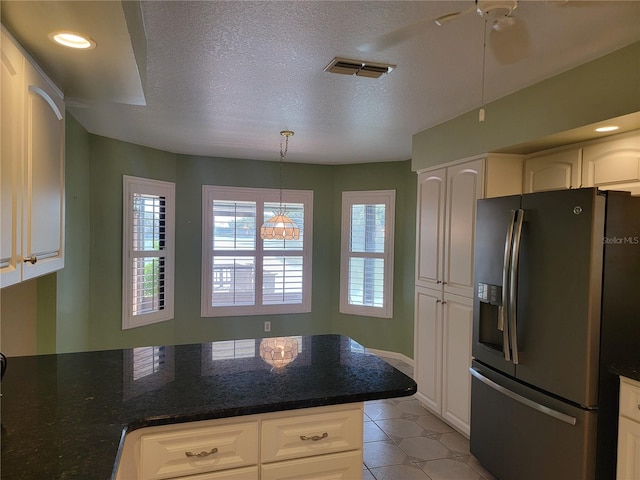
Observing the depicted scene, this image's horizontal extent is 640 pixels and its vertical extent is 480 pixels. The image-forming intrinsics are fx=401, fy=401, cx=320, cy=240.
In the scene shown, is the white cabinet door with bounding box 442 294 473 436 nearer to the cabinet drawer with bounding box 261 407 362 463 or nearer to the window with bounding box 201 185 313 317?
the cabinet drawer with bounding box 261 407 362 463

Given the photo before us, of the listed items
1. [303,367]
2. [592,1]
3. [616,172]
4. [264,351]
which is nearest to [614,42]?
[592,1]

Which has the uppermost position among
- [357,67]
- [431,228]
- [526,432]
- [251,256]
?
[357,67]

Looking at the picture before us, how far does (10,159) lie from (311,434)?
136cm

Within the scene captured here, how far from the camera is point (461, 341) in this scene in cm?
292

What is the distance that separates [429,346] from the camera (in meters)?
3.28

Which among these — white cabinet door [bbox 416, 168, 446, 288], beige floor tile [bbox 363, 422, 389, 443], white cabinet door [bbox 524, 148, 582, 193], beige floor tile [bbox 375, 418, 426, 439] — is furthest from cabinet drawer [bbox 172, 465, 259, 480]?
white cabinet door [bbox 524, 148, 582, 193]

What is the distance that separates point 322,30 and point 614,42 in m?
1.30

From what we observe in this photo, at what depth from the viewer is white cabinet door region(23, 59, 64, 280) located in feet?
4.62

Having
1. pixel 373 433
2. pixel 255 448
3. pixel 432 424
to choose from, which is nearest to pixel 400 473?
pixel 373 433

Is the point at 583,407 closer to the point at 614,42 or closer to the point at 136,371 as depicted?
the point at 614,42

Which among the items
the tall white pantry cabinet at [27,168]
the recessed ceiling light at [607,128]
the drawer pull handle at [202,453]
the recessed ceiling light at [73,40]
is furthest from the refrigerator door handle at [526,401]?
the recessed ceiling light at [73,40]

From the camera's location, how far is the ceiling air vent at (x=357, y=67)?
200 cm

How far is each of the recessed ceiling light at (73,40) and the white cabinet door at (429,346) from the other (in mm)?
2707

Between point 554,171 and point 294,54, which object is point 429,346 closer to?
point 554,171
